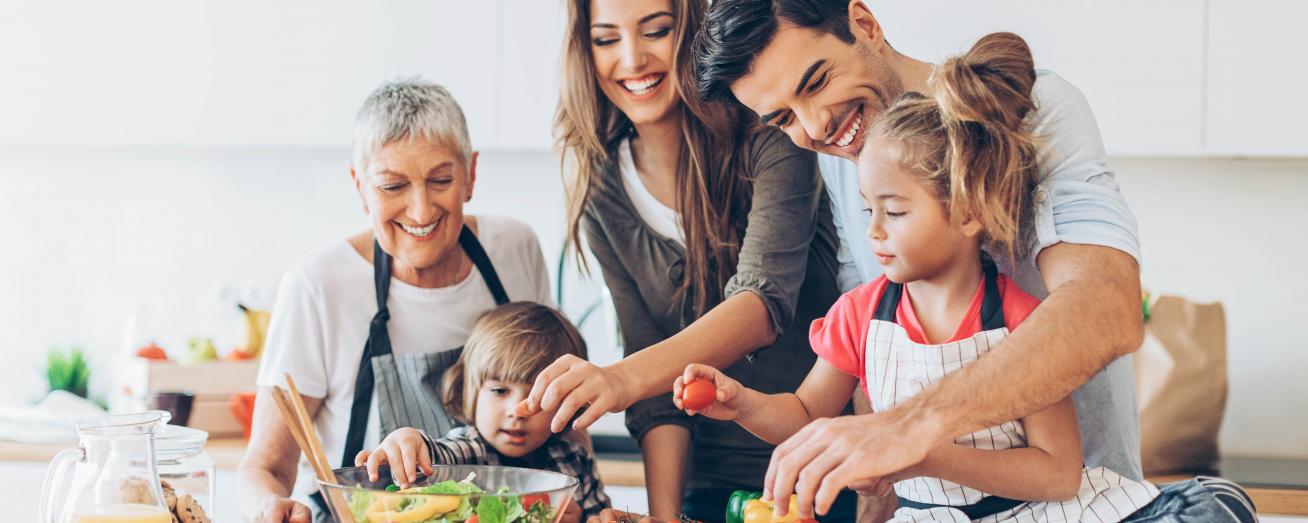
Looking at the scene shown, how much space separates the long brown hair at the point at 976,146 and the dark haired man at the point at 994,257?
0.03 m

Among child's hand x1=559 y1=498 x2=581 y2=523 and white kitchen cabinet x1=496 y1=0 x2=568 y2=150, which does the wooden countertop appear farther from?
child's hand x1=559 y1=498 x2=581 y2=523

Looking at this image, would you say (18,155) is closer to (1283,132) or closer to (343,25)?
(343,25)

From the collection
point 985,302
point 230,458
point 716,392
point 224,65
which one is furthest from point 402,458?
point 224,65

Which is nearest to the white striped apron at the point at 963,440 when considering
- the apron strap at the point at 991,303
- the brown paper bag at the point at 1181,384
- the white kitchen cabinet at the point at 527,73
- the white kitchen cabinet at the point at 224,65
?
the apron strap at the point at 991,303

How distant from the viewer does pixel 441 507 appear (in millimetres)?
1104

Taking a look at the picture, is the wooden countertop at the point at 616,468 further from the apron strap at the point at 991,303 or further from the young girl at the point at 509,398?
the apron strap at the point at 991,303

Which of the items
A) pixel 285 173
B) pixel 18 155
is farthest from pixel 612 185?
pixel 18 155

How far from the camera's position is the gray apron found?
1.68 metres

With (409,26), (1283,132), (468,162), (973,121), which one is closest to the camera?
(973,121)

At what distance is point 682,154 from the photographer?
1.76m

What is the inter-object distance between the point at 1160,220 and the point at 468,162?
188cm

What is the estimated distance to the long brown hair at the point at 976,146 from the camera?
1.31m

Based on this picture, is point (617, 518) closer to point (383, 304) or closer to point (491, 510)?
point (491, 510)

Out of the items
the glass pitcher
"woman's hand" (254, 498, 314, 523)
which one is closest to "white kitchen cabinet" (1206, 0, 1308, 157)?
"woman's hand" (254, 498, 314, 523)
